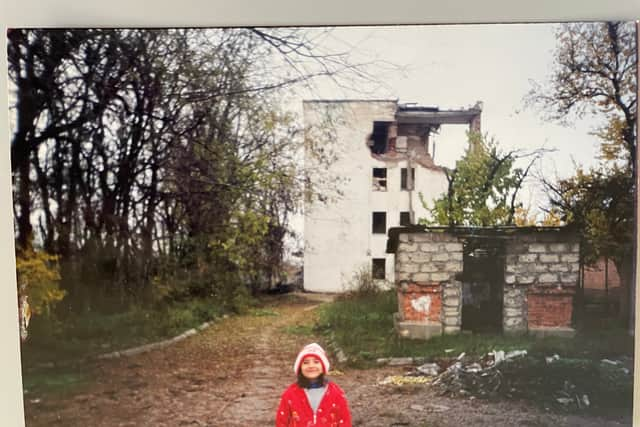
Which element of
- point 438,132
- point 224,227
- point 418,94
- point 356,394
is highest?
point 418,94

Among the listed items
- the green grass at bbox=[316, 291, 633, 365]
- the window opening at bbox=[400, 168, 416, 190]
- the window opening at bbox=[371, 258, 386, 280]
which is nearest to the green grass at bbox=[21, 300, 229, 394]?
the green grass at bbox=[316, 291, 633, 365]

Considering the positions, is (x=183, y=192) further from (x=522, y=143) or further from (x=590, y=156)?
(x=590, y=156)

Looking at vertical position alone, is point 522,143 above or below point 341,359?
above

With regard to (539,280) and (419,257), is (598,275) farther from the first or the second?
(419,257)

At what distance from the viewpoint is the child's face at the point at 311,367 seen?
202 cm

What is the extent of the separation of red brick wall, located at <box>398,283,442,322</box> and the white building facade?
0.11 m

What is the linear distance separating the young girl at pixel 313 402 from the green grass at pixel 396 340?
4.1 inches

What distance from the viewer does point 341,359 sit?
203 cm

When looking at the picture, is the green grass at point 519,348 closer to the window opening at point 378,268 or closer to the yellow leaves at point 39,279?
the window opening at point 378,268

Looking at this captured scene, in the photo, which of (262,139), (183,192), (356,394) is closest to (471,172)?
(262,139)

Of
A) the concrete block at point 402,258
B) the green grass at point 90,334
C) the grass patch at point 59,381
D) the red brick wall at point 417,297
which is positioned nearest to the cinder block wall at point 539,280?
the red brick wall at point 417,297

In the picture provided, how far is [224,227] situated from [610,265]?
1.33m

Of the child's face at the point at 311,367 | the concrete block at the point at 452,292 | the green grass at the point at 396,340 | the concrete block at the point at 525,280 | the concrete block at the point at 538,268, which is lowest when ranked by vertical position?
the child's face at the point at 311,367

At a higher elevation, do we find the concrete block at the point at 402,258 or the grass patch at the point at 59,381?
the concrete block at the point at 402,258
